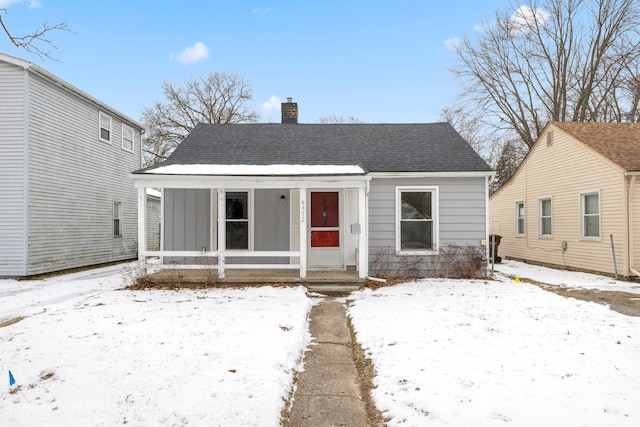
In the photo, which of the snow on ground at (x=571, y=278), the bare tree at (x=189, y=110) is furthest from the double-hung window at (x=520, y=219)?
the bare tree at (x=189, y=110)

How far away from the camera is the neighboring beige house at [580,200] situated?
402 inches

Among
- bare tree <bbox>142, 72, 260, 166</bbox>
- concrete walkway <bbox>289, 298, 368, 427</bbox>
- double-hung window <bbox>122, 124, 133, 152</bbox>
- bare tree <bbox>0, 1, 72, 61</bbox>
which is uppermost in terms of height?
bare tree <bbox>142, 72, 260, 166</bbox>

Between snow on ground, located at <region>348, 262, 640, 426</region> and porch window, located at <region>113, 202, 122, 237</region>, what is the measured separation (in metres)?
11.8

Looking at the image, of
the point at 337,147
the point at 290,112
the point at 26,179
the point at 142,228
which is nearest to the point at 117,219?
the point at 26,179

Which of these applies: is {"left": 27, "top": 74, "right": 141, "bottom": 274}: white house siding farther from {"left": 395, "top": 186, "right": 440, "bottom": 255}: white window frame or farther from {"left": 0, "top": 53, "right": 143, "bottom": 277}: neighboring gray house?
{"left": 395, "top": 186, "right": 440, "bottom": 255}: white window frame

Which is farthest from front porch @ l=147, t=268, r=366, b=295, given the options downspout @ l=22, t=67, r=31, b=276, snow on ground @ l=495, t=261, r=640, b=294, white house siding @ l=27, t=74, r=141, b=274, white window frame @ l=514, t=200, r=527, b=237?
white window frame @ l=514, t=200, r=527, b=237

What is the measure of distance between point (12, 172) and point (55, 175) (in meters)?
1.24

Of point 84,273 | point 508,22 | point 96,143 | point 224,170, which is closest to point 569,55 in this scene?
point 508,22

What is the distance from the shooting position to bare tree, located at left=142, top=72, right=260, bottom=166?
2925 cm

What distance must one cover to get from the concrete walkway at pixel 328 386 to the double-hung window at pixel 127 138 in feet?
44.4

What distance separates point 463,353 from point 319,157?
24.6 feet

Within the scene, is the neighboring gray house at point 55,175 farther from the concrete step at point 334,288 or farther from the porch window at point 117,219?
the concrete step at point 334,288

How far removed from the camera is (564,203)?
41.4 feet

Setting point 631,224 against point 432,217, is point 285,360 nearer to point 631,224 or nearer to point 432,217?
point 432,217
